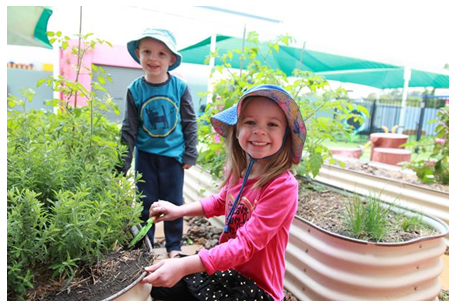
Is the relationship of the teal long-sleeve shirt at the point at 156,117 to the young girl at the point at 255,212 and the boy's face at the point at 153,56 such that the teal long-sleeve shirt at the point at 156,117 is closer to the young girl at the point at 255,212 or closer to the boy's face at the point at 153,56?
the boy's face at the point at 153,56

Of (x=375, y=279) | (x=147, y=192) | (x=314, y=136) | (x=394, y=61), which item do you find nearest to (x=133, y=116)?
(x=147, y=192)

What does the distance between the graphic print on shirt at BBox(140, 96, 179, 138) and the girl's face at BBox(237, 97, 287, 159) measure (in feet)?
3.33

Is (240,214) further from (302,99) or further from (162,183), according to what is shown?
(302,99)

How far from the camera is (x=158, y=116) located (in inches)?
88.4

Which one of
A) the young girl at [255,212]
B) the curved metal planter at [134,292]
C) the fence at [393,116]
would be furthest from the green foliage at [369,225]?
the fence at [393,116]

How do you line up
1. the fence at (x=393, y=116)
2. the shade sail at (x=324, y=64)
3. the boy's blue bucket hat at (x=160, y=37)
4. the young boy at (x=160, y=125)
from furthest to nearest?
the fence at (x=393, y=116)
the shade sail at (x=324, y=64)
the young boy at (x=160, y=125)
the boy's blue bucket hat at (x=160, y=37)

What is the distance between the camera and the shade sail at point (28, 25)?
321cm

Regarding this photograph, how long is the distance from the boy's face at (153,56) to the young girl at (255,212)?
2.78 feet

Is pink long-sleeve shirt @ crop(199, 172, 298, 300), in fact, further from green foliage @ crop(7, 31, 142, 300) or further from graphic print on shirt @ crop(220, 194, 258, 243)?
green foliage @ crop(7, 31, 142, 300)

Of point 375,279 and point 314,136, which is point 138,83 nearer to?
point 314,136

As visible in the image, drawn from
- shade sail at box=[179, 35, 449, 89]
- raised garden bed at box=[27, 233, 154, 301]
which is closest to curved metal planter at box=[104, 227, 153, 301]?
raised garden bed at box=[27, 233, 154, 301]

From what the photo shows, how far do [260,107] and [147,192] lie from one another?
1327 mm

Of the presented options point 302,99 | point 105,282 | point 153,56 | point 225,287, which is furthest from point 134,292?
point 302,99

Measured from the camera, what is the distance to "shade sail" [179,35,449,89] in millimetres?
6498
